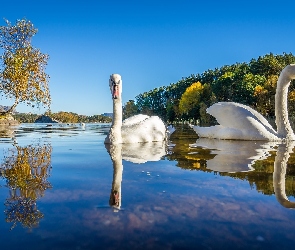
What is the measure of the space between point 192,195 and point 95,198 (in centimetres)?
104

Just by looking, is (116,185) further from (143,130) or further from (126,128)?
(143,130)

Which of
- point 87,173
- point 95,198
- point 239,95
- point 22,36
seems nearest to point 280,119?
point 87,173

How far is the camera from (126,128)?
34.0ft

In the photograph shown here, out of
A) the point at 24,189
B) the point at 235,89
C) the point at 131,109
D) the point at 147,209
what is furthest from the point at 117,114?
the point at 131,109

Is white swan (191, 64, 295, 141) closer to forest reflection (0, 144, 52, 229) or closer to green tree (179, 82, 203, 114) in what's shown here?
forest reflection (0, 144, 52, 229)

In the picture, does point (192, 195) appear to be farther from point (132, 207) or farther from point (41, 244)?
point (41, 244)

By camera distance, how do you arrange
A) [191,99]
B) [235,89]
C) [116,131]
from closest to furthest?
1. [116,131]
2. [235,89]
3. [191,99]

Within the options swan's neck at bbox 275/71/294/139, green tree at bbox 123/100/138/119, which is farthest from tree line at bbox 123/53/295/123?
swan's neck at bbox 275/71/294/139

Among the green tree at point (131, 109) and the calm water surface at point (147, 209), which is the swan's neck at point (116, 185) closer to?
the calm water surface at point (147, 209)

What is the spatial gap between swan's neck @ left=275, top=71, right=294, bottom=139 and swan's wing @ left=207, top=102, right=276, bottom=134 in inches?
15.6

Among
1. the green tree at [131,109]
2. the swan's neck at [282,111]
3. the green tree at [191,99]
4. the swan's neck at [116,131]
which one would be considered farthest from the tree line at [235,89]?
the swan's neck at [116,131]

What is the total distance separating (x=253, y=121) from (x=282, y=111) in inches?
64.6

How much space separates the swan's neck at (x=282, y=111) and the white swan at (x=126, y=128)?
16.2 feet

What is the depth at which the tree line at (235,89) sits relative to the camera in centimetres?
4719
